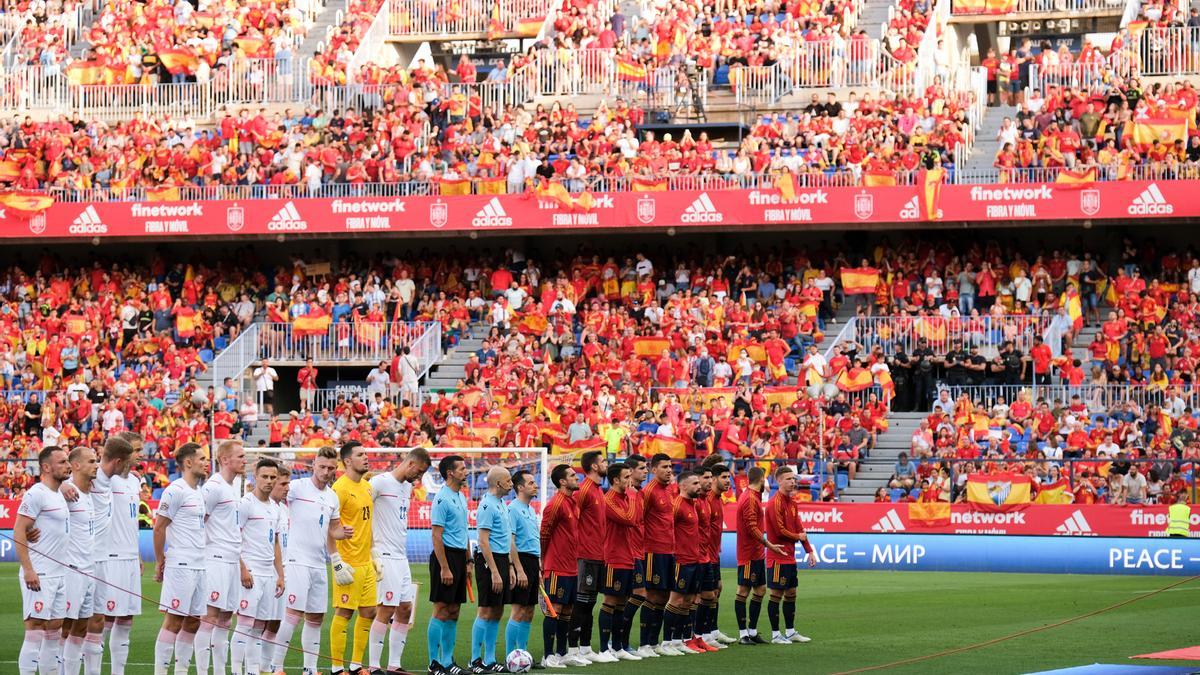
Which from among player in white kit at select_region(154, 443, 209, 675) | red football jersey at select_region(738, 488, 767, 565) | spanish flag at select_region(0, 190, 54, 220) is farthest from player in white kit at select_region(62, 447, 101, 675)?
spanish flag at select_region(0, 190, 54, 220)

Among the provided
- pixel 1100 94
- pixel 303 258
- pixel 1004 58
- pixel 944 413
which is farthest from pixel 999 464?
pixel 303 258

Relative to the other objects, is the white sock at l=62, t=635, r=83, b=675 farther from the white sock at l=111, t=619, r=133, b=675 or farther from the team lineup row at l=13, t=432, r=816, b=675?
the white sock at l=111, t=619, r=133, b=675

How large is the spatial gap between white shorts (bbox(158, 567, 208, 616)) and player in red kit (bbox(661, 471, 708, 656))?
207 inches

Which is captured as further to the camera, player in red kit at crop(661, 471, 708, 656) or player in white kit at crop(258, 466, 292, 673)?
player in red kit at crop(661, 471, 708, 656)

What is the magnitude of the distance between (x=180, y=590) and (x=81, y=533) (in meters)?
0.86

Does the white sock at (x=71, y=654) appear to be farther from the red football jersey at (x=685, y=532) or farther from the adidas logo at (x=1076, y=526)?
the adidas logo at (x=1076, y=526)

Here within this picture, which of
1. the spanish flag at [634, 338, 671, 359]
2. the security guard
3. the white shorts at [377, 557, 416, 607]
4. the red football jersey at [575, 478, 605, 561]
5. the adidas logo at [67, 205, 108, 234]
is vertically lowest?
the security guard

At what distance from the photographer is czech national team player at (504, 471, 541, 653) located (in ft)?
54.3

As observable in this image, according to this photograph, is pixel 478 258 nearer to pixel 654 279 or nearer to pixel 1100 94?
pixel 654 279

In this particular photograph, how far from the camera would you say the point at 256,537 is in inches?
595

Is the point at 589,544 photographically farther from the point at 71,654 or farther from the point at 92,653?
the point at 71,654

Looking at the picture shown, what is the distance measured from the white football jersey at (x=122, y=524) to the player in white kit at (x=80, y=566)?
0.24 metres

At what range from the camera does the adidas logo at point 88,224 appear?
4172cm

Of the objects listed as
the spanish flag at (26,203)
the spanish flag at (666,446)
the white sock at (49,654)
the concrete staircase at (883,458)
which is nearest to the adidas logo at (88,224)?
→ the spanish flag at (26,203)
